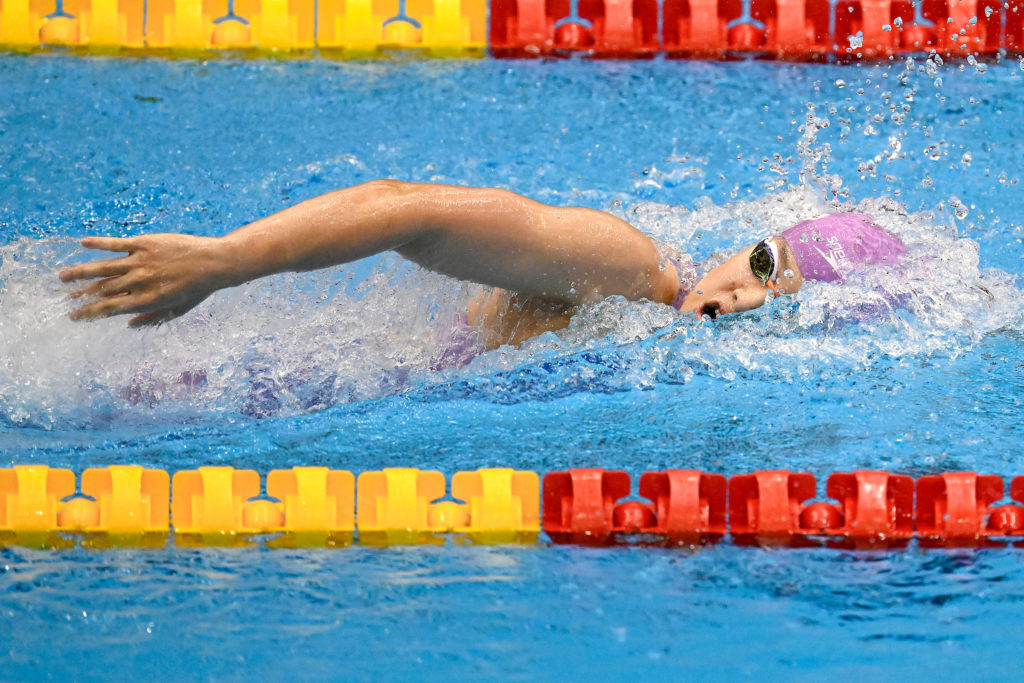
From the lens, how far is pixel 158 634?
1865 mm

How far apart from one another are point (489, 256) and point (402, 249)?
17 cm

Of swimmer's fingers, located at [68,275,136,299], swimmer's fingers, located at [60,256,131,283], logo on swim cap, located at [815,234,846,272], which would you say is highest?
logo on swim cap, located at [815,234,846,272]

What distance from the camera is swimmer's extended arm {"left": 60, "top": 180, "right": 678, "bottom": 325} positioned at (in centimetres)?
182

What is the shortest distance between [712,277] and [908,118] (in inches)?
72.8

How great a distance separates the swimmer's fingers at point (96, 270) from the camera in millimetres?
1784

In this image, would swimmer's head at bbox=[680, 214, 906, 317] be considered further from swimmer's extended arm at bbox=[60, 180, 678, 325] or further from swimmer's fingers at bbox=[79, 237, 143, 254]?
swimmer's fingers at bbox=[79, 237, 143, 254]

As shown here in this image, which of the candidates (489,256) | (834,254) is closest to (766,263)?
(834,254)

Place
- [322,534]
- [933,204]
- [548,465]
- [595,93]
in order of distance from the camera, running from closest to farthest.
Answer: [322,534] < [548,465] < [933,204] < [595,93]

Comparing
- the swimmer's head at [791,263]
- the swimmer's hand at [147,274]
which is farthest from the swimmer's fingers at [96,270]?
the swimmer's head at [791,263]

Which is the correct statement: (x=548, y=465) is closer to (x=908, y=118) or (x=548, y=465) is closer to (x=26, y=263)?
(x=26, y=263)

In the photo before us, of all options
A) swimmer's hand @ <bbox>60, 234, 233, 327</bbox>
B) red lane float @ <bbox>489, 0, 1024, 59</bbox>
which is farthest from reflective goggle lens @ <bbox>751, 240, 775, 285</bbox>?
red lane float @ <bbox>489, 0, 1024, 59</bbox>

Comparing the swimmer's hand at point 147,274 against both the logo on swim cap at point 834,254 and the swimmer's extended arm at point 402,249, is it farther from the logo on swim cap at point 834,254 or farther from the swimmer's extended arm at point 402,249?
the logo on swim cap at point 834,254

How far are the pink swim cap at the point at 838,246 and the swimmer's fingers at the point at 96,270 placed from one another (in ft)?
4.71

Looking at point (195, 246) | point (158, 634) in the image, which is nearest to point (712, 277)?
point (195, 246)
